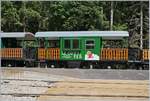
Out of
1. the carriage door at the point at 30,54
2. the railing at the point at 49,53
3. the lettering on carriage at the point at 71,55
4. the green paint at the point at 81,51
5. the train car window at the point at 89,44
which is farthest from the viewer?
the carriage door at the point at 30,54

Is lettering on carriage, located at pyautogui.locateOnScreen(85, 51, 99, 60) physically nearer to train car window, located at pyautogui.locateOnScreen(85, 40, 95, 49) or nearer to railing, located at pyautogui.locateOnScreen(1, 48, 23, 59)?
train car window, located at pyautogui.locateOnScreen(85, 40, 95, 49)

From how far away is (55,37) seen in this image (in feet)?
84.4

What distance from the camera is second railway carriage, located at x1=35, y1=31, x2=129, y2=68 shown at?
82.5 ft

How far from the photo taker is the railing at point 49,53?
25.8 meters

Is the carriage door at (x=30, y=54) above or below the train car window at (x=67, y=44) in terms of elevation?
below

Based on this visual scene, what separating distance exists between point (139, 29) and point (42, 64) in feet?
56.7

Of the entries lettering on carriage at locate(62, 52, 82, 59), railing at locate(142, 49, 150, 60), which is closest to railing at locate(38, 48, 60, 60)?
lettering on carriage at locate(62, 52, 82, 59)

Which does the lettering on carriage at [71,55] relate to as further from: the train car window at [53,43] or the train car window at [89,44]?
the train car window at [53,43]

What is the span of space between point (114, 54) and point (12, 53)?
23.1ft

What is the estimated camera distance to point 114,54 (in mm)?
25375

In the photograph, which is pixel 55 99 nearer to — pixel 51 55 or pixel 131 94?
pixel 131 94

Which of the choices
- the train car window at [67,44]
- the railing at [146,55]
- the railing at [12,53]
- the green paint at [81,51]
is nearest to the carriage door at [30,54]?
the railing at [12,53]

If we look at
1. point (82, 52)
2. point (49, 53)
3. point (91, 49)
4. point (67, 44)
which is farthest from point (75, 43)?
point (49, 53)

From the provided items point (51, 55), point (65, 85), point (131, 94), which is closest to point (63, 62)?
point (51, 55)
